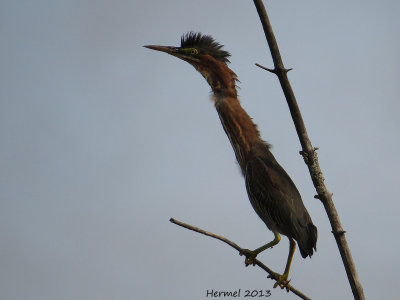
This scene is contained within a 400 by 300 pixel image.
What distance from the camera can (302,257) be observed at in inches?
166

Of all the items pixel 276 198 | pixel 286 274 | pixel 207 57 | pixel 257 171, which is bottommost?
pixel 286 274

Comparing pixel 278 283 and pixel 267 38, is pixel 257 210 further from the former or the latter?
pixel 267 38

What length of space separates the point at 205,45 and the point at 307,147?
7.67 ft

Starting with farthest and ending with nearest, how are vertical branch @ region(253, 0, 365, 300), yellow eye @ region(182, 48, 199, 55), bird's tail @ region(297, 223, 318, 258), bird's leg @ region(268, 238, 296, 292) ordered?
yellow eye @ region(182, 48, 199, 55), bird's tail @ region(297, 223, 318, 258), bird's leg @ region(268, 238, 296, 292), vertical branch @ region(253, 0, 365, 300)

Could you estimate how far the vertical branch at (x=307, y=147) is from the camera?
2.86 metres

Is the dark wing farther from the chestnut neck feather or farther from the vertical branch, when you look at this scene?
the vertical branch

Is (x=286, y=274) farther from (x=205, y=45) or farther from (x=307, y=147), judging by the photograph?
(x=205, y=45)

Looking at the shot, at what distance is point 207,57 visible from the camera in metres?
4.99

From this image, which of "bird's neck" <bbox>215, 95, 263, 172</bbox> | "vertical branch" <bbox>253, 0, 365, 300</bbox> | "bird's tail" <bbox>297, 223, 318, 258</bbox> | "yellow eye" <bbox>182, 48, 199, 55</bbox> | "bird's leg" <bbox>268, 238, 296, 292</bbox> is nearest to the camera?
"vertical branch" <bbox>253, 0, 365, 300</bbox>

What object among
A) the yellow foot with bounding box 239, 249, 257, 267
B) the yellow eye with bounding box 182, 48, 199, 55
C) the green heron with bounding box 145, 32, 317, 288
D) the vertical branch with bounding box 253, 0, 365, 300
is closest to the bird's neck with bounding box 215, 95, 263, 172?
the green heron with bounding box 145, 32, 317, 288

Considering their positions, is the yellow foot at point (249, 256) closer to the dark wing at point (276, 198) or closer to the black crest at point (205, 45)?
the dark wing at point (276, 198)

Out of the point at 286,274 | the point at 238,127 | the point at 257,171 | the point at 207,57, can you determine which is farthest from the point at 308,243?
the point at 207,57

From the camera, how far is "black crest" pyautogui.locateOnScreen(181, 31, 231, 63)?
506 centimetres

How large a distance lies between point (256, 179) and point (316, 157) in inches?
53.0
